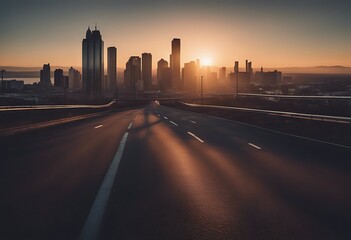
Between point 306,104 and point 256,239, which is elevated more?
point 306,104

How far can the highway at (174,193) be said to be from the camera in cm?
502

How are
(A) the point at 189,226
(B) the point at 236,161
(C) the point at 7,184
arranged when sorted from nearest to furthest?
1. (A) the point at 189,226
2. (C) the point at 7,184
3. (B) the point at 236,161

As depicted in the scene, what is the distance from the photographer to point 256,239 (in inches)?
183

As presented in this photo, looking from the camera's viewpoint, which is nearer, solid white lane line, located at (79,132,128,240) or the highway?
solid white lane line, located at (79,132,128,240)

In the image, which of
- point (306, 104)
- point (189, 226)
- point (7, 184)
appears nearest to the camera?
point (189, 226)

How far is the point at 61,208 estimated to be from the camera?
590 centimetres

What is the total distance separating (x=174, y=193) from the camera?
6914 millimetres

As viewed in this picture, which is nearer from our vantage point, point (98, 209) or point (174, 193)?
point (98, 209)

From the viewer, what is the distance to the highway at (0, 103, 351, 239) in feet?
16.5

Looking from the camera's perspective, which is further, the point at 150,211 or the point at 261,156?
the point at 261,156

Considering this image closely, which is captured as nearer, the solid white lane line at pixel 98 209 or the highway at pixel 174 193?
the solid white lane line at pixel 98 209

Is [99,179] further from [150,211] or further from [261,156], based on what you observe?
[261,156]

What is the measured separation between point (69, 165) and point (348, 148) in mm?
9384

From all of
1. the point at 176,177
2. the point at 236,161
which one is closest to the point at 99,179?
the point at 176,177
